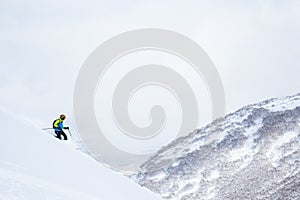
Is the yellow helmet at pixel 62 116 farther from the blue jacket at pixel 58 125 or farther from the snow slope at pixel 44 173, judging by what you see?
the snow slope at pixel 44 173

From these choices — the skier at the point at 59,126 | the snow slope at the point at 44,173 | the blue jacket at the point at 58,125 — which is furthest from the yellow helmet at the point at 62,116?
A: the snow slope at the point at 44,173

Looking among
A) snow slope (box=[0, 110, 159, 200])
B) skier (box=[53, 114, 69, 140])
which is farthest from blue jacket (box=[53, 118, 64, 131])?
snow slope (box=[0, 110, 159, 200])

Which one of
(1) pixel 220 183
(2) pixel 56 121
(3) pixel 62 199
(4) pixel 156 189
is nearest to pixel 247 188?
(1) pixel 220 183

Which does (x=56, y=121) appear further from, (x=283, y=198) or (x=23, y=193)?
(x=283, y=198)

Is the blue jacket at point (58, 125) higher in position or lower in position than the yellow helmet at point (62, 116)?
lower

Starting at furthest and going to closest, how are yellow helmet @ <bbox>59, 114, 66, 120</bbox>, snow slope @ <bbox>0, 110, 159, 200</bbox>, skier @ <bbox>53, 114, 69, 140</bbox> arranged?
1. yellow helmet @ <bbox>59, 114, 66, 120</bbox>
2. skier @ <bbox>53, 114, 69, 140</bbox>
3. snow slope @ <bbox>0, 110, 159, 200</bbox>

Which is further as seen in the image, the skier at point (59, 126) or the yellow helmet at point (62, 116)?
the yellow helmet at point (62, 116)

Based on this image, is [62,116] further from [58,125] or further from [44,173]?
[44,173]

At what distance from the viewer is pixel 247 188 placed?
163 metres

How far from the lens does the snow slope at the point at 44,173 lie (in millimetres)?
7096

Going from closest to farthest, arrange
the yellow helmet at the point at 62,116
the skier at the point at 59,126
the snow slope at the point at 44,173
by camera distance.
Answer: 1. the snow slope at the point at 44,173
2. the skier at the point at 59,126
3. the yellow helmet at the point at 62,116

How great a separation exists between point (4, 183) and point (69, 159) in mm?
4772

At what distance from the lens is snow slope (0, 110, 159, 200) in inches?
279

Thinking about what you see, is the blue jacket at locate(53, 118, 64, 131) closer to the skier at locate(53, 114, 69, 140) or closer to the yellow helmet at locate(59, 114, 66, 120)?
the skier at locate(53, 114, 69, 140)
